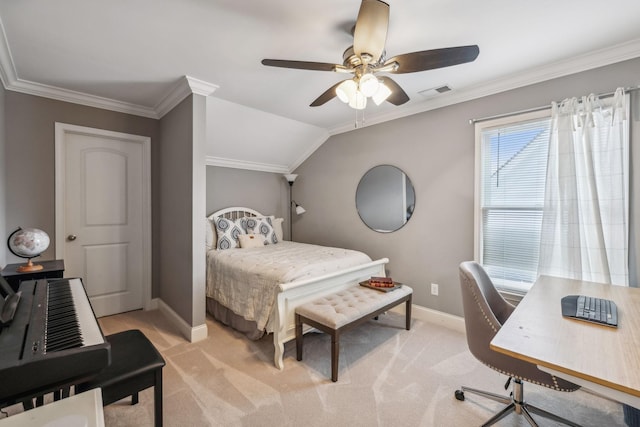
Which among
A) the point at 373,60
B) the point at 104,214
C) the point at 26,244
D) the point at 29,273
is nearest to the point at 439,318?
the point at 373,60

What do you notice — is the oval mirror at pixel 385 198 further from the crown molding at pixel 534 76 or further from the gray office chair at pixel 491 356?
the gray office chair at pixel 491 356

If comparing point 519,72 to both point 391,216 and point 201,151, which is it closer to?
point 391,216

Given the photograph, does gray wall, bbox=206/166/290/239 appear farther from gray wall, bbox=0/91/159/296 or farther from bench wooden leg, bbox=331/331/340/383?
bench wooden leg, bbox=331/331/340/383

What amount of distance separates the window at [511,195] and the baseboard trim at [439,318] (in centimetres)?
56

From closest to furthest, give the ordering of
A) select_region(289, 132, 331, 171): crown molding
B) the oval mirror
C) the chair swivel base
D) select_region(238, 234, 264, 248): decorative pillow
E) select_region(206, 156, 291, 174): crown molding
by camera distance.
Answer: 1. the chair swivel base
2. the oval mirror
3. select_region(238, 234, 264, 248): decorative pillow
4. select_region(206, 156, 291, 174): crown molding
5. select_region(289, 132, 331, 171): crown molding

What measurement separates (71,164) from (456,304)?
4317mm

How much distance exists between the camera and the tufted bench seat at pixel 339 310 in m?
2.11

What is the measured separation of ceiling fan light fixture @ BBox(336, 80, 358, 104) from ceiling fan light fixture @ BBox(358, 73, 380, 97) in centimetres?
8

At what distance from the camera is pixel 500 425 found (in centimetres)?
169

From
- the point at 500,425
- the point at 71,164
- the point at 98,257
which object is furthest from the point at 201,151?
the point at 500,425

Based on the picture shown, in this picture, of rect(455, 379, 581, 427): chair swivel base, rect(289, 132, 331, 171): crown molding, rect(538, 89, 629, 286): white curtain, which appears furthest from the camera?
rect(289, 132, 331, 171): crown molding

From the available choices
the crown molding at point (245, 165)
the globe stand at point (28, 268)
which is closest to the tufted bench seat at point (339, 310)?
the globe stand at point (28, 268)

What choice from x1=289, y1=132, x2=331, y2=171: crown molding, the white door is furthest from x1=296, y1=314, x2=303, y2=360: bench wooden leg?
x1=289, y1=132, x2=331, y2=171: crown molding

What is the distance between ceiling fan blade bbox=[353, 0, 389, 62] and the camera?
134 centimetres
